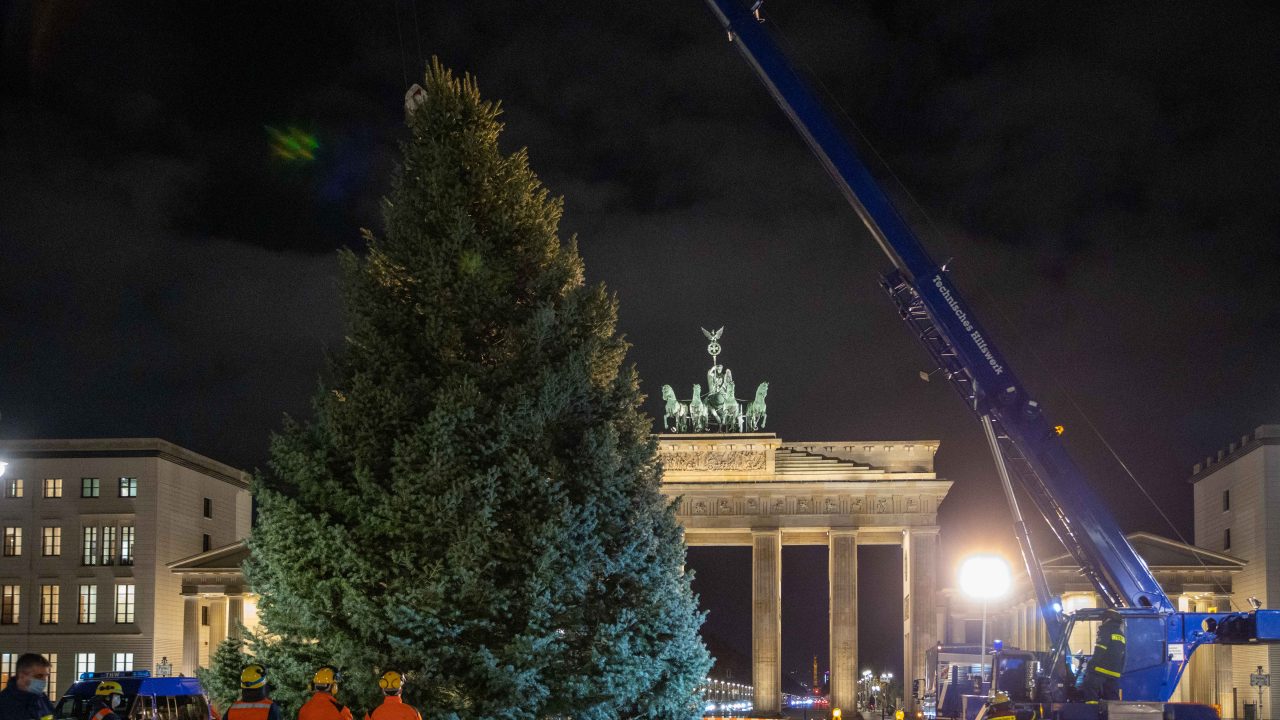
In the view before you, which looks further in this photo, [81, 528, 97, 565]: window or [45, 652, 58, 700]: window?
[81, 528, 97, 565]: window

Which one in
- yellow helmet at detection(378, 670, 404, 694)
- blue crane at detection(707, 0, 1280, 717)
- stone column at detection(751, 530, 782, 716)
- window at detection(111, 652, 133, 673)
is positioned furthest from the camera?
stone column at detection(751, 530, 782, 716)

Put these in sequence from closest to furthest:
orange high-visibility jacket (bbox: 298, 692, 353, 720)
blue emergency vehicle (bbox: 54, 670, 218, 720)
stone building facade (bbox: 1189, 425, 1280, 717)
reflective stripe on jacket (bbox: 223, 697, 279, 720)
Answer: reflective stripe on jacket (bbox: 223, 697, 279, 720) < orange high-visibility jacket (bbox: 298, 692, 353, 720) < blue emergency vehicle (bbox: 54, 670, 218, 720) < stone building facade (bbox: 1189, 425, 1280, 717)

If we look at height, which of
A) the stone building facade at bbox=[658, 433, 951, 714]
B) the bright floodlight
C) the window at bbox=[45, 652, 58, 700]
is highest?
the stone building facade at bbox=[658, 433, 951, 714]

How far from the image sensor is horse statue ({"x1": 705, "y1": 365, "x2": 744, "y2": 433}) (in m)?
80.1

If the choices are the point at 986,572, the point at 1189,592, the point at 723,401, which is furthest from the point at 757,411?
the point at 986,572

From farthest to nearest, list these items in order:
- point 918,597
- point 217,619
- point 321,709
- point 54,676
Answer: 1. point 217,619
2. point 918,597
3. point 54,676
4. point 321,709

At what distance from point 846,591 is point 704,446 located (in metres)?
11.6

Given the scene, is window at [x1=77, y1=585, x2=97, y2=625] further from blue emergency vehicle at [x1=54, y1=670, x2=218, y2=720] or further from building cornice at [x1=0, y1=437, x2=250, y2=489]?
blue emergency vehicle at [x1=54, y1=670, x2=218, y2=720]

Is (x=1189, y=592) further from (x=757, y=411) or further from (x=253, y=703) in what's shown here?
(x=253, y=703)

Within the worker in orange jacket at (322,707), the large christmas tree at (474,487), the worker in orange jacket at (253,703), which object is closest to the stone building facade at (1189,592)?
the large christmas tree at (474,487)

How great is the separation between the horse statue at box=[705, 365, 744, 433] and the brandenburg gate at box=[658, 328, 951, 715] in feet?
0.19

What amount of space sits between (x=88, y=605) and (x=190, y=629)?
240 inches

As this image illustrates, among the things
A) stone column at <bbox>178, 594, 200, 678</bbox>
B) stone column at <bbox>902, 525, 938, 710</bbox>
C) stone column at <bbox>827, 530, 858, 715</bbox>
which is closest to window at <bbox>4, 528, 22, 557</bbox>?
stone column at <bbox>178, 594, 200, 678</bbox>

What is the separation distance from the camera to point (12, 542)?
75438 mm
